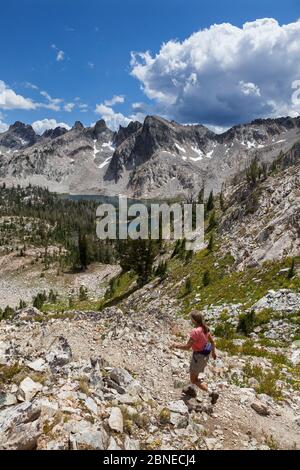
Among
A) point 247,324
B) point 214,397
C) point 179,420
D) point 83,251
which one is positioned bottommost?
point 83,251

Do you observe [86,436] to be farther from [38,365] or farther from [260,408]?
[260,408]

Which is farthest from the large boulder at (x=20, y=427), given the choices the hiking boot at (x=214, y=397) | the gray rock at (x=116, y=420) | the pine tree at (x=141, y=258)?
the pine tree at (x=141, y=258)

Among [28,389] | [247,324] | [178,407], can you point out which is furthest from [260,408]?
Answer: [247,324]

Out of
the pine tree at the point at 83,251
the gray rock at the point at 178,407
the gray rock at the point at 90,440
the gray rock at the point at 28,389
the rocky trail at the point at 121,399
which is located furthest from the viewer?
the pine tree at the point at 83,251

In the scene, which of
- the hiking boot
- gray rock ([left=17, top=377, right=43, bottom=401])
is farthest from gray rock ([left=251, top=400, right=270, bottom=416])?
gray rock ([left=17, top=377, right=43, bottom=401])

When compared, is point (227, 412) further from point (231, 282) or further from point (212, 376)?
point (231, 282)

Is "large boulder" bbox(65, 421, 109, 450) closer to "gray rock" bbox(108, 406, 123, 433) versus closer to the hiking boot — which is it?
"gray rock" bbox(108, 406, 123, 433)

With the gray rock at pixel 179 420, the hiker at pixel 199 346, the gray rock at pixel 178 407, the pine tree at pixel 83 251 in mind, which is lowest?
the pine tree at pixel 83 251

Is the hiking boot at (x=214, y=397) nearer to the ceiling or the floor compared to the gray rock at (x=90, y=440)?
nearer to the floor

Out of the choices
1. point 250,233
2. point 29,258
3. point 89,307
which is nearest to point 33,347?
point 250,233

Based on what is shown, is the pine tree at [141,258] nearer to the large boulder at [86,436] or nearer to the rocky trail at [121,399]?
the rocky trail at [121,399]

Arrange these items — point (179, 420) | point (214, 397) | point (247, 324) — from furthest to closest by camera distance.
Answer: point (247, 324)
point (214, 397)
point (179, 420)

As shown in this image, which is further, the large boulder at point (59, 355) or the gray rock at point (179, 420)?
the large boulder at point (59, 355)

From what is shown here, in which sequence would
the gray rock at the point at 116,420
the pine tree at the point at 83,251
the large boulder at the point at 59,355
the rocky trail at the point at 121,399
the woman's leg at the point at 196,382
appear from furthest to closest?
1. the pine tree at the point at 83,251
2. the large boulder at the point at 59,355
3. the woman's leg at the point at 196,382
4. the gray rock at the point at 116,420
5. the rocky trail at the point at 121,399
